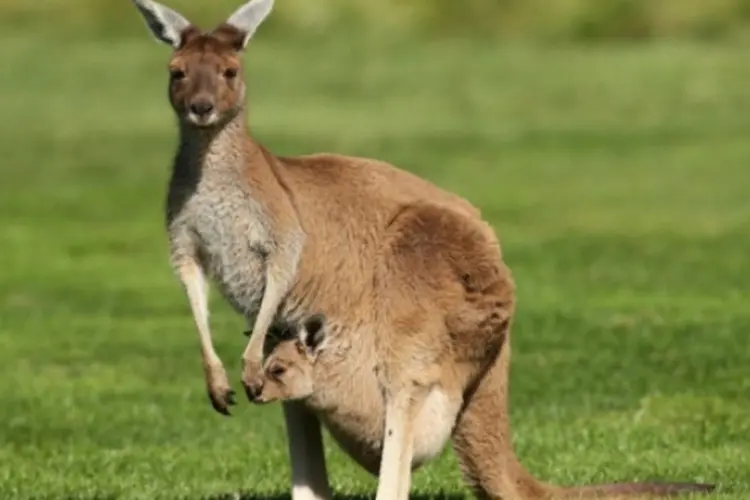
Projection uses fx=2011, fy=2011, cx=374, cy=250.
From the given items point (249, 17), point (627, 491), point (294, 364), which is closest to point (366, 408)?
point (294, 364)

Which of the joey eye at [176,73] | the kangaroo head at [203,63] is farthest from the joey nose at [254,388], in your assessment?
the joey eye at [176,73]

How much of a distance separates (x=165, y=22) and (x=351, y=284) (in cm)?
104

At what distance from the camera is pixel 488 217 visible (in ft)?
64.1

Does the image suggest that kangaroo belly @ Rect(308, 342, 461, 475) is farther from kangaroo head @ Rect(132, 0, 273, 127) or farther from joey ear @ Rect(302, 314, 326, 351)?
kangaroo head @ Rect(132, 0, 273, 127)

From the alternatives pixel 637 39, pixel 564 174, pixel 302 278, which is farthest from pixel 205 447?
pixel 637 39

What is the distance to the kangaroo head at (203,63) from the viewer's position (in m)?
6.27

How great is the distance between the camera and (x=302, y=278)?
6.55 m

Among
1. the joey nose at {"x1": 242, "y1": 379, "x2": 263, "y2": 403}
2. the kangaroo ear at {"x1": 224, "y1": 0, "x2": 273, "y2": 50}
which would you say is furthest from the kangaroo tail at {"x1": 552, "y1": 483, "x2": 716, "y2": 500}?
the kangaroo ear at {"x1": 224, "y1": 0, "x2": 273, "y2": 50}

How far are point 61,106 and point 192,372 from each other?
17744mm

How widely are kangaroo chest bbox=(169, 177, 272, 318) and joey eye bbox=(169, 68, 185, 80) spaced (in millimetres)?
354

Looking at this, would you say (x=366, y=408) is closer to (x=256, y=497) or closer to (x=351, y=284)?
(x=351, y=284)

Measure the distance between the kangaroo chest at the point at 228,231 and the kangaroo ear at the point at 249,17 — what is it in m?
0.49

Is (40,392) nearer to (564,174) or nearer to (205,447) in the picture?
(205,447)

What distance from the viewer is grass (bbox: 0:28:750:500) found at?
9008 mm
